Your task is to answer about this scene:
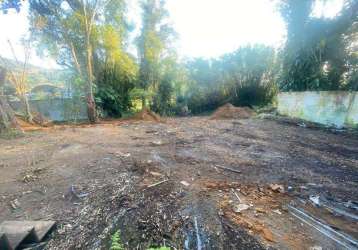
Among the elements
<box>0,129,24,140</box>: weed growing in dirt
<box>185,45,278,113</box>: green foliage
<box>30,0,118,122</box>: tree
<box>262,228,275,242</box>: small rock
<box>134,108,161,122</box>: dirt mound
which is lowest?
<box>134,108,161,122</box>: dirt mound

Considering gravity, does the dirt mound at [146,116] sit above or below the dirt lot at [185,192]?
below

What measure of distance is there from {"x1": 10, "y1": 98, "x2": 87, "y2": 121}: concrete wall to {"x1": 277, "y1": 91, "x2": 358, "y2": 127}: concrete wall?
8465 millimetres

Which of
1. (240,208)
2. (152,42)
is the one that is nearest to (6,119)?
(240,208)

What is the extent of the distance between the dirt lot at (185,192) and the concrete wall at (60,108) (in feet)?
18.4

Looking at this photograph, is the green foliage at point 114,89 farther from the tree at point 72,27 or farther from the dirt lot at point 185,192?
the dirt lot at point 185,192

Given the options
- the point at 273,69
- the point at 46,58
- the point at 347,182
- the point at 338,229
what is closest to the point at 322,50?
the point at 273,69

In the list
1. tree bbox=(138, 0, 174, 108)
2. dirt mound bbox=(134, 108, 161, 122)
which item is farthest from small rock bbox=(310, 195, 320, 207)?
tree bbox=(138, 0, 174, 108)

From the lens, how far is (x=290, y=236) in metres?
1.58

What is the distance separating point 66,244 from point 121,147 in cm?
251

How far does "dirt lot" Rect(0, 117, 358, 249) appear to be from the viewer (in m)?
1.61

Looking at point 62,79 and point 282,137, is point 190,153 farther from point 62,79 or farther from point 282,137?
point 62,79

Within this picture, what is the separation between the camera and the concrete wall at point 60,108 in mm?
9359

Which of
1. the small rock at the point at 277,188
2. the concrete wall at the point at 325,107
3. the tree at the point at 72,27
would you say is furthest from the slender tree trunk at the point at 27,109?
the concrete wall at the point at 325,107

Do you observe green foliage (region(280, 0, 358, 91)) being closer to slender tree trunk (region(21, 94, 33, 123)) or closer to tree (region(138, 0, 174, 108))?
tree (region(138, 0, 174, 108))
